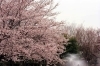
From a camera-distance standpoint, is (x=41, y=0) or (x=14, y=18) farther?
(x=41, y=0)

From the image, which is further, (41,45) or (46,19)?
(46,19)

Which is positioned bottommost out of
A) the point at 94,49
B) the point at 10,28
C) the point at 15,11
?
the point at 94,49

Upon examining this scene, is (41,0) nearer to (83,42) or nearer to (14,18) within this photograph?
(14,18)

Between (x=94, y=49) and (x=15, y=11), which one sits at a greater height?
(x=15, y=11)

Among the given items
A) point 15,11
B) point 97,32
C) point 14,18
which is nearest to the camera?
point 14,18

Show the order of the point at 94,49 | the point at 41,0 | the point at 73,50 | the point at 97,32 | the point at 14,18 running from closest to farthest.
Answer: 1. the point at 14,18
2. the point at 41,0
3. the point at 73,50
4. the point at 94,49
5. the point at 97,32

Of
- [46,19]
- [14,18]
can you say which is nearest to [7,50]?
[14,18]

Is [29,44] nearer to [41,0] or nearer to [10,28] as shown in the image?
[10,28]

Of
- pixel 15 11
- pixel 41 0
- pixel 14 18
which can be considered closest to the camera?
pixel 14 18

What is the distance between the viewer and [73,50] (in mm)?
20500

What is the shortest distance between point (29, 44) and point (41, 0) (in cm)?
219

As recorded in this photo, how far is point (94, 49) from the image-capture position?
28.6m

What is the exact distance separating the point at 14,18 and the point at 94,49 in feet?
67.1

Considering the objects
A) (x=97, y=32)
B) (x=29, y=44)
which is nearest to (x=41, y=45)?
(x=29, y=44)
